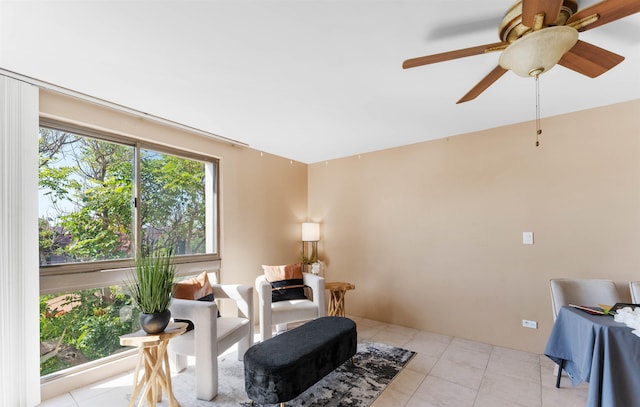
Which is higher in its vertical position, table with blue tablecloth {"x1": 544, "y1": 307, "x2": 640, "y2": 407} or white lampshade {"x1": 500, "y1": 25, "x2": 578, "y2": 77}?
white lampshade {"x1": 500, "y1": 25, "x2": 578, "y2": 77}

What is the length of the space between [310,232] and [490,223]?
93.5 inches

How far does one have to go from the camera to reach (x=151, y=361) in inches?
75.5

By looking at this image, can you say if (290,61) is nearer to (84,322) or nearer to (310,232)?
(84,322)

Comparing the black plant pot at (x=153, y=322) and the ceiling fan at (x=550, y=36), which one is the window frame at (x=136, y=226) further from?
the ceiling fan at (x=550, y=36)

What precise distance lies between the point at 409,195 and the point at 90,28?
3.34 m

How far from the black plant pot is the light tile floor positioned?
0.88m

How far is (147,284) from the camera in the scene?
6.15 ft

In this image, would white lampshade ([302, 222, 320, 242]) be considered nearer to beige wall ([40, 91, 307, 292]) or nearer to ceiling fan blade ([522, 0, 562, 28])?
beige wall ([40, 91, 307, 292])

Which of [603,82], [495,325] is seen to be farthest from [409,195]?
[603,82]

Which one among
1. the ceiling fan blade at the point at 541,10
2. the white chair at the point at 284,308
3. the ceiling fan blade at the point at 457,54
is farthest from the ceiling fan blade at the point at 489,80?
the white chair at the point at 284,308

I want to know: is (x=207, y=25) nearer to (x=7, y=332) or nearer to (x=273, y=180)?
(x=7, y=332)

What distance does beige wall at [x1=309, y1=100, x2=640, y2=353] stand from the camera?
2.62 metres

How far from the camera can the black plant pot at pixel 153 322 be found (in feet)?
6.11

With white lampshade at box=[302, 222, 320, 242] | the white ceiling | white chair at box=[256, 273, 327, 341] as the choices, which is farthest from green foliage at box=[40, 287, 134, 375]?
white lampshade at box=[302, 222, 320, 242]
